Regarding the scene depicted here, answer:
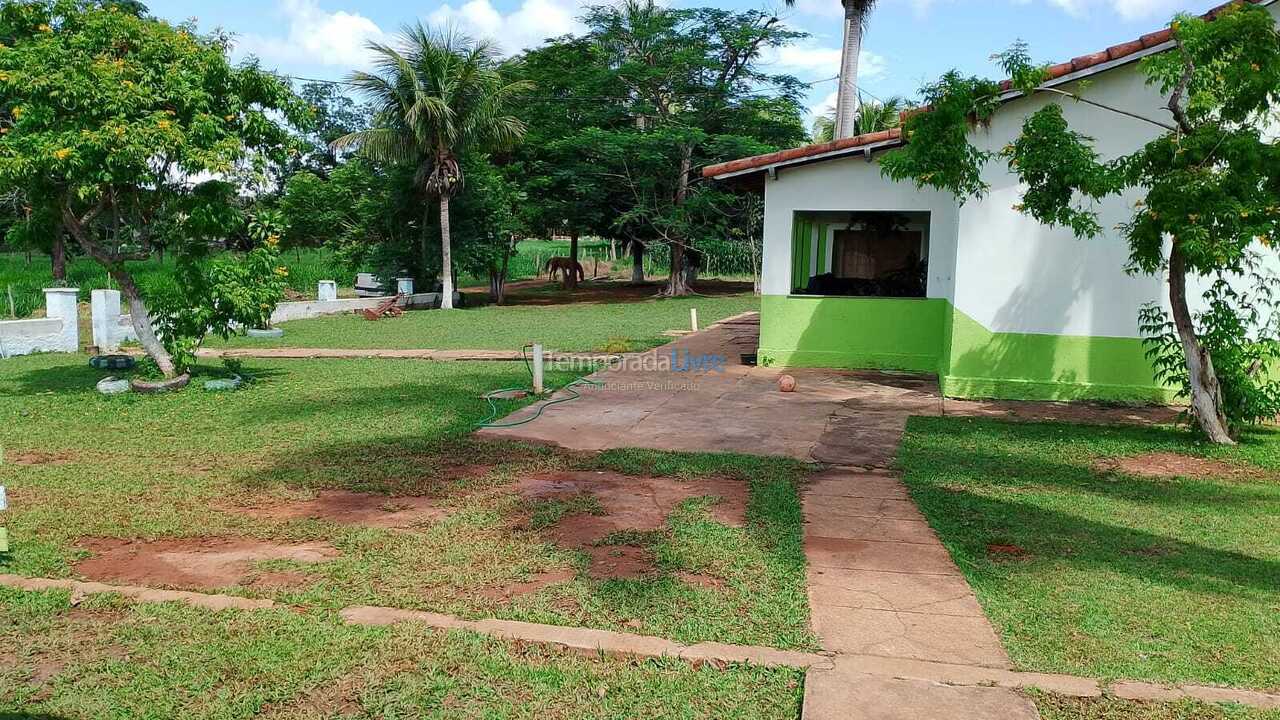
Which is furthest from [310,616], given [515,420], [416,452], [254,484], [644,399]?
[644,399]

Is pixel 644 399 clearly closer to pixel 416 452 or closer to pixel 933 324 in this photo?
pixel 416 452

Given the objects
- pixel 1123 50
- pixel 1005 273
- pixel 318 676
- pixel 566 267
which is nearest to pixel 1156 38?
pixel 1123 50

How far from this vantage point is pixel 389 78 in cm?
2675

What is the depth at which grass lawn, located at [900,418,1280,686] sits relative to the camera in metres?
4.05

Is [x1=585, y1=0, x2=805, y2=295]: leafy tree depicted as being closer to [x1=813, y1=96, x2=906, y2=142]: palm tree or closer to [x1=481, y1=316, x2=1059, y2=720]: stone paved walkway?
[x1=813, y1=96, x2=906, y2=142]: palm tree

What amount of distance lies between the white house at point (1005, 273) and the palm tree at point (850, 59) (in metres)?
9.99

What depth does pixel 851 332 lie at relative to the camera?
1344 centimetres

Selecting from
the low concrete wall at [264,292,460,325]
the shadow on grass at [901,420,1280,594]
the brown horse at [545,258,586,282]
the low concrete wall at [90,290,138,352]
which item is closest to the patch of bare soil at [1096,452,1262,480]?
the shadow on grass at [901,420,1280,594]

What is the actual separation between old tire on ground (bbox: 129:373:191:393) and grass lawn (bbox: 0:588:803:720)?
7052mm

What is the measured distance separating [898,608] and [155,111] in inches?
373

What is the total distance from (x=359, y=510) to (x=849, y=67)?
19.5m

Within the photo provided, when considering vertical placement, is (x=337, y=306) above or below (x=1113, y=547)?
above

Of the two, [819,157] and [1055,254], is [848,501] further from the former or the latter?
[819,157]

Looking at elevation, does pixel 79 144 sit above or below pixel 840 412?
above
